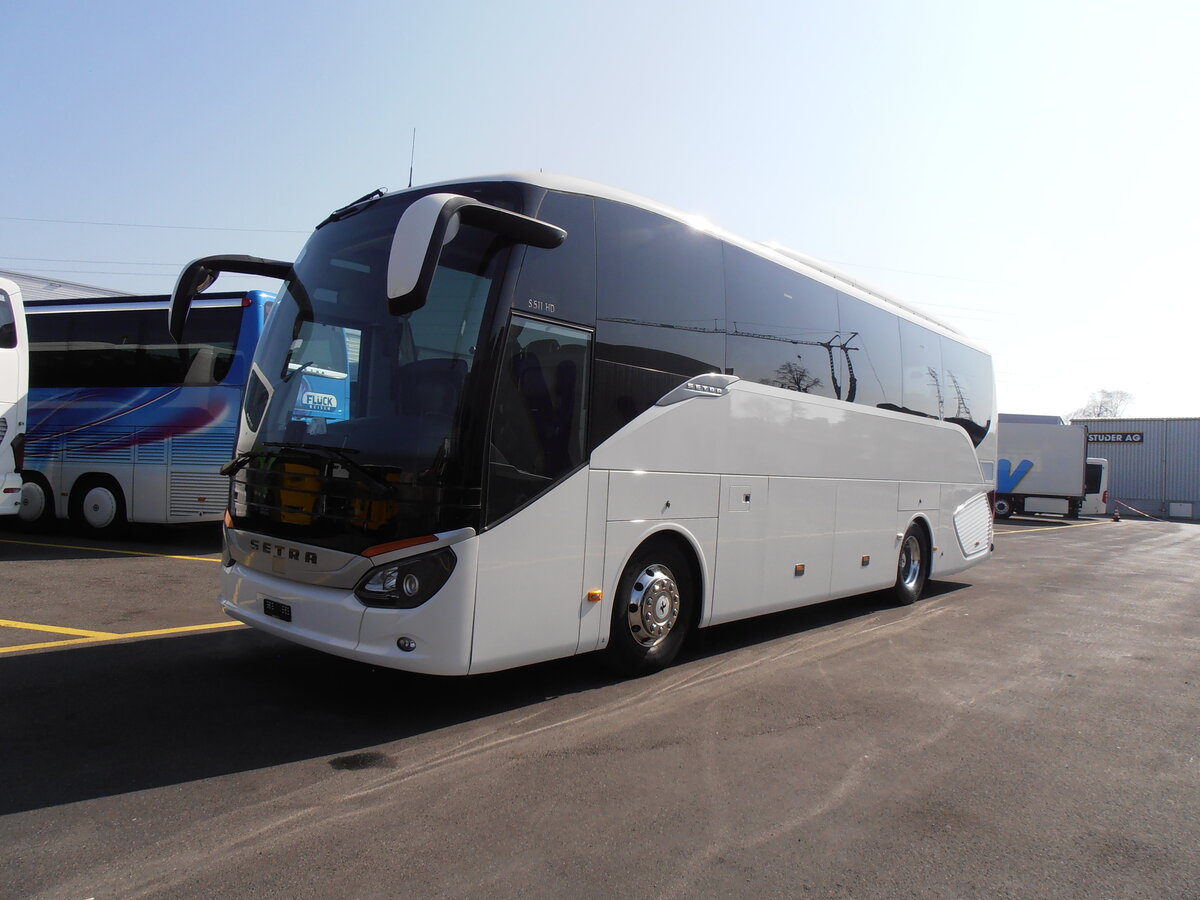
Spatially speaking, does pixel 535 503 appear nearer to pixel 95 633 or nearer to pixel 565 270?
pixel 565 270

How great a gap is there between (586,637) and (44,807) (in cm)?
295

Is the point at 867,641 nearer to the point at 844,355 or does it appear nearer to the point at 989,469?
the point at 844,355

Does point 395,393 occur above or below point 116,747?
above

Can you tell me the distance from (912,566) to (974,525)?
212 cm

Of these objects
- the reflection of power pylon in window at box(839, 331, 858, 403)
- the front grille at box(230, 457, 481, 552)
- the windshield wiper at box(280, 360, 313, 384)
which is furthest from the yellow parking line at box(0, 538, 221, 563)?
the reflection of power pylon in window at box(839, 331, 858, 403)

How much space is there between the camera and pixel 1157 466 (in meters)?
47.7

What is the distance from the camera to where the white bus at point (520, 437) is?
4566mm

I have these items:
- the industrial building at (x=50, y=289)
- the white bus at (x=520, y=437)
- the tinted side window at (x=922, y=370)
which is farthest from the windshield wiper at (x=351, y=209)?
the industrial building at (x=50, y=289)

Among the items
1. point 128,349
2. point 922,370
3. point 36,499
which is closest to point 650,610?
point 922,370

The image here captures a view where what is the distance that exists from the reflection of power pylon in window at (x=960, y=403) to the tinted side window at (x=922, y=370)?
43cm

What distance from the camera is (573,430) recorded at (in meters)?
5.24

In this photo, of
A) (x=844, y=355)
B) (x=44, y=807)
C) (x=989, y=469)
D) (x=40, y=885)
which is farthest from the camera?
(x=989, y=469)

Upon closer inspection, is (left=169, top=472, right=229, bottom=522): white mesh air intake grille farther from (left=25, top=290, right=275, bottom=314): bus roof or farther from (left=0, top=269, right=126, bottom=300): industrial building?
(left=0, top=269, right=126, bottom=300): industrial building

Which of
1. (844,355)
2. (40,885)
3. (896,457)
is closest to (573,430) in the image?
(40,885)
